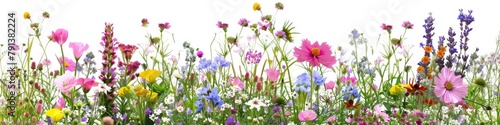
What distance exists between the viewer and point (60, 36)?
7.99 feet

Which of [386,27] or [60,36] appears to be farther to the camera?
[386,27]

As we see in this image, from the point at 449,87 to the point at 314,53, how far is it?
0.40 metres

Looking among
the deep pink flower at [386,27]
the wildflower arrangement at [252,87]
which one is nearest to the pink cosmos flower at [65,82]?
the wildflower arrangement at [252,87]

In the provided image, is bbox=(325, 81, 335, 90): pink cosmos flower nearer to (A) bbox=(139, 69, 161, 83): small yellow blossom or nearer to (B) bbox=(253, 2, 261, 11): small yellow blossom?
(B) bbox=(253, 2, 261, 11): small yellow blossom

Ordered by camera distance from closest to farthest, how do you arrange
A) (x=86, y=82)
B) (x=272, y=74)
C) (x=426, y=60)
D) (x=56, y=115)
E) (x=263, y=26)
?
(x=56, y=115)
(x=86, y=82)
(x=426, y=60)
(x=272, y=74)
(x=263, y=26)

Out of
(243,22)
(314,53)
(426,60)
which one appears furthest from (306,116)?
(243,22)

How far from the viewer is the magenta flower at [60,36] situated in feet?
7.98

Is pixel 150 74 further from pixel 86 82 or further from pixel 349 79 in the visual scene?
pixel 349 79

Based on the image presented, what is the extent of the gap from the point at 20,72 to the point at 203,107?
0.78 m

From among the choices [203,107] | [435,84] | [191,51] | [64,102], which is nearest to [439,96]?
[435,84]

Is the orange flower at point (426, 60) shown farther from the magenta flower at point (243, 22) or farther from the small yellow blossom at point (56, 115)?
the small yellow blossom at point (56, 115)

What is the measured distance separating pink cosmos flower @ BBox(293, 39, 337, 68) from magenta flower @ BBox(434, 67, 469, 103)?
0.32 meters

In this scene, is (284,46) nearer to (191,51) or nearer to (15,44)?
(191,51)

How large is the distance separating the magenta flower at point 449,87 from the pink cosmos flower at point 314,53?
12.6 inches
